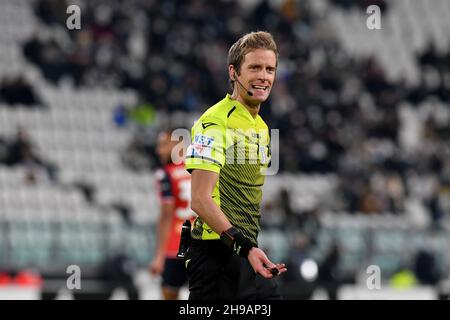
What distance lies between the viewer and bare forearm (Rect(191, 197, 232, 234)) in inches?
209

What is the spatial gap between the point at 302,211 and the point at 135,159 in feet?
11.2

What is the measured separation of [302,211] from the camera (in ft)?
62.2

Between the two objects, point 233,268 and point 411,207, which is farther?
point 411,207

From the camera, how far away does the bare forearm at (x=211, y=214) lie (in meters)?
5.31

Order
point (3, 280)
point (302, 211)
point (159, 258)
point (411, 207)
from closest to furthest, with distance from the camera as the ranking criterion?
point (159, 258), point (3, 280), point (302, 211), point (411, 207)

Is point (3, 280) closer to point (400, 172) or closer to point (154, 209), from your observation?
point (154, 209)

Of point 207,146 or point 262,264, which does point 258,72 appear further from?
point 262,264

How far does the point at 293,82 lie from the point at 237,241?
17.9 meters

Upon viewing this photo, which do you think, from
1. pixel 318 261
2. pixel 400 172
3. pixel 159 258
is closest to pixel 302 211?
pixel 318 261

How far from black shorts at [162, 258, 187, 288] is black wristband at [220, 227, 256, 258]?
4.78 metres

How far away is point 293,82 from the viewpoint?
904 inches

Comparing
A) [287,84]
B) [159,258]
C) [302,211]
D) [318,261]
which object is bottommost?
[159,258]

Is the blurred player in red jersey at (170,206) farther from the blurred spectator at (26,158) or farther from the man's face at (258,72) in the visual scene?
the blurred spectator at (26,158)

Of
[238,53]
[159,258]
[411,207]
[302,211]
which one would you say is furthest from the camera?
[411,207]
